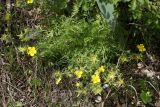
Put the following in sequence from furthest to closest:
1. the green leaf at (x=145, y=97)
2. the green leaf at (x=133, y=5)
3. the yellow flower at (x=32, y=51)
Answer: the yellow flower at (x=32, y=51)
the green leaf at (x=145, y=97)
the green leaf at (x=133, y=5)

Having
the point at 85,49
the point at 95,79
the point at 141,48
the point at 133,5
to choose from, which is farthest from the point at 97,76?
the point at 133,5

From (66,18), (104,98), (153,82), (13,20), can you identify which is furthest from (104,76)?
(13,20)

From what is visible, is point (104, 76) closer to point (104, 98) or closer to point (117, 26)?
point (104, 98)

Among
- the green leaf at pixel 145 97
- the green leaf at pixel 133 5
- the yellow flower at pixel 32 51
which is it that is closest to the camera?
the green leaf at pixel 133 5

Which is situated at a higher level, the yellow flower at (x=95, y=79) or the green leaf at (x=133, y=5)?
the green leaf at (x=133, y=5)

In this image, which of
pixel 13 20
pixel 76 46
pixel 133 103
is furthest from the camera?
pixel 13 20

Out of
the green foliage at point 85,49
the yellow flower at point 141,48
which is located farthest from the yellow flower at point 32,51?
the yellow flower at point 141,48

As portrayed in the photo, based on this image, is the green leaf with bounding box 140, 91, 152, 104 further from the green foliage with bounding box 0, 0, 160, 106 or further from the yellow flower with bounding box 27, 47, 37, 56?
the yellow flower with bounding box 27, 47, 37, 56

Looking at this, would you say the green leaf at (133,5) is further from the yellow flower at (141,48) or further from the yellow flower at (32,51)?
the yellow flower at (32,51)

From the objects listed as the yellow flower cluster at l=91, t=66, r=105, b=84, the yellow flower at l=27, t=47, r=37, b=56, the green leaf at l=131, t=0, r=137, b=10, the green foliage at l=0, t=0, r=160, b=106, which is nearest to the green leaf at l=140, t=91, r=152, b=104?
the green foliage at l=0, t=0, r=160, b=106

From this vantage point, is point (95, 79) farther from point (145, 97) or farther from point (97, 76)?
point (145, 97)

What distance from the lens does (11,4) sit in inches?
163

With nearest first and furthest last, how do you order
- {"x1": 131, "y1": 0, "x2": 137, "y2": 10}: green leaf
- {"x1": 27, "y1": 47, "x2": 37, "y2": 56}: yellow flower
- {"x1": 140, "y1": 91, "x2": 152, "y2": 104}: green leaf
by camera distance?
1. {"x1": 131, "y1": 0, "x2": 137, "y2": 10}: green leaf
2. {"x1": 140, "y1": 91, "x2": 152, "y2": 104}: green leaf
3. {"x1": 27, "y1": 47, "x2": 37, "y2": 56}: yellow flower

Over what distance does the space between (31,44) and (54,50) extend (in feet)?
0.96
